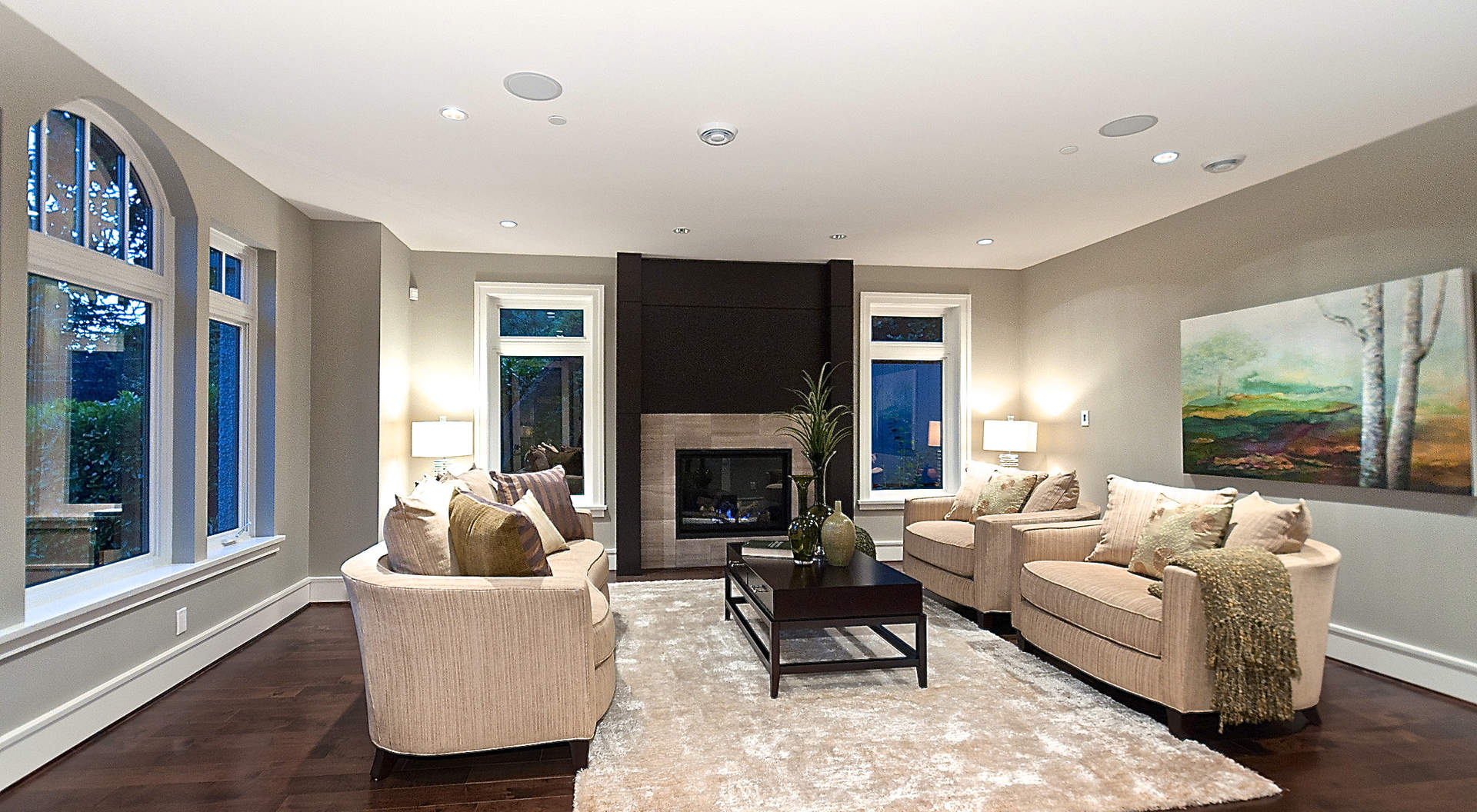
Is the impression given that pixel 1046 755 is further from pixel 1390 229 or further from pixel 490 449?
pixel 490 449

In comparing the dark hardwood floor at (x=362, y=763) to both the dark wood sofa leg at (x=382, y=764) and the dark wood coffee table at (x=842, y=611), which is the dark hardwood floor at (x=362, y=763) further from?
the dark wood coffee table at (x=842, y=611)

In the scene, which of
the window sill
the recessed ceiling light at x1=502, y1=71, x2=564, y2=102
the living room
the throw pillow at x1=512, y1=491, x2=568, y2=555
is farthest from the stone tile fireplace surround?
the recessed ceiling light at x1=502, y1=71, x2=564, y2=102

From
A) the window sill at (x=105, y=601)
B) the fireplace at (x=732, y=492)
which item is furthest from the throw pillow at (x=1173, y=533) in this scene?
the window sill at (x=105, y=601)

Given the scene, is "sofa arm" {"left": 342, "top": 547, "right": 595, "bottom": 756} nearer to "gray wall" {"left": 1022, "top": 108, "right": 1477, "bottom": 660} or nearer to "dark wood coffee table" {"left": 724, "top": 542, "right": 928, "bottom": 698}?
"dark wood coffee table" {"left": 724, "top": 542, "right": 928, "bottom": 698}

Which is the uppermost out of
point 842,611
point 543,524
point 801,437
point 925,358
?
point 925,358

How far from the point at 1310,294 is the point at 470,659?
4494mm

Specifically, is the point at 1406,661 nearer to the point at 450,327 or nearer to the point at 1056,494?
the point at 1056,494

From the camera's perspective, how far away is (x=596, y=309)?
640 cm

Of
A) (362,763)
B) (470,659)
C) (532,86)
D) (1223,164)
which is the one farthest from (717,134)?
(362,763)

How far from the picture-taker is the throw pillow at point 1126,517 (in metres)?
3.80

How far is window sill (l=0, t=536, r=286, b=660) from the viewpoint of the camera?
2.67 m

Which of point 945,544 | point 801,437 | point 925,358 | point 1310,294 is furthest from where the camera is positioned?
point 925,358

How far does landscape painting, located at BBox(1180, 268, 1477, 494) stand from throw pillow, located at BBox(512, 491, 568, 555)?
392 centimetres

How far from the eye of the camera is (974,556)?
4.58 m
